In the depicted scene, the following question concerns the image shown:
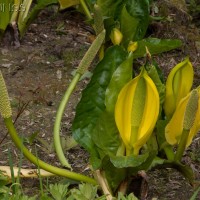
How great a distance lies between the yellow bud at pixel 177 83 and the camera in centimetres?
180

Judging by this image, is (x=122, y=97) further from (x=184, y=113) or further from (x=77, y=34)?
(x=77, y=34)

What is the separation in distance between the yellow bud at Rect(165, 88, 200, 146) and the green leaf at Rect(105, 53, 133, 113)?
0.53 ft

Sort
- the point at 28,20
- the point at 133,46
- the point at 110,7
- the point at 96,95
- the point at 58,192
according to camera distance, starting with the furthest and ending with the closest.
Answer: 1. the point at 28,20
2. the point at 110,7
3. the point at 133,46
4. the point at 96,95
5. the point at 58,192

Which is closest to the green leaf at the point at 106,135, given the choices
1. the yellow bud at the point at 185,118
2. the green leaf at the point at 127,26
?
the yellow bud at the point at 185,118

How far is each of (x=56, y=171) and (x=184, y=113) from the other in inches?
15.8

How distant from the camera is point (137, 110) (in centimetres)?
168

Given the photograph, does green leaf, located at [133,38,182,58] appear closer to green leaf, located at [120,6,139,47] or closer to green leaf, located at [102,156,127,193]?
green leaf, located at [120,6,139,47]

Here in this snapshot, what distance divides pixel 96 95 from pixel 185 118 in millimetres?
319

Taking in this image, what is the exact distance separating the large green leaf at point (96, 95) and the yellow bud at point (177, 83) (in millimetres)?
179

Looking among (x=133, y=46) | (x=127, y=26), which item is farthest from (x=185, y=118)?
(x=127, y=26)

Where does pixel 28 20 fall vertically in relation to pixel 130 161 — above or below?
below

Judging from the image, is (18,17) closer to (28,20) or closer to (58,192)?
(28,20)

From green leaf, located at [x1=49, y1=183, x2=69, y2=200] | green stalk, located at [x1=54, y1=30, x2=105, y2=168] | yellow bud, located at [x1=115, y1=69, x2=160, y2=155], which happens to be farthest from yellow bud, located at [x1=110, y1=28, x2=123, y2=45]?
green leaf, located at [x1=49, y1=183, x2=69, y2=200]

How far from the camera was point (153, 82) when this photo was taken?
1681 millimetres
